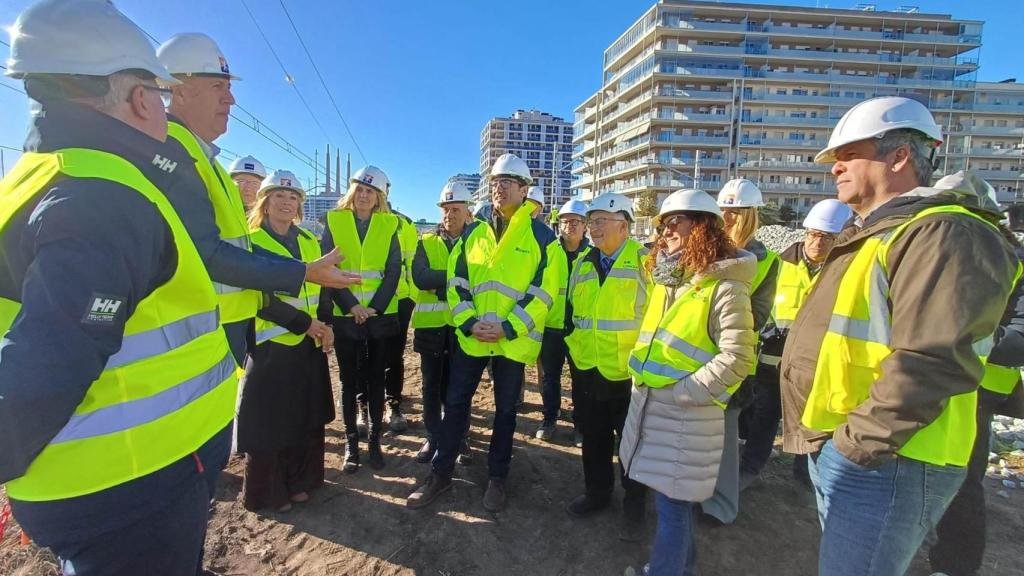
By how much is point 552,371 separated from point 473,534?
6.63 ft

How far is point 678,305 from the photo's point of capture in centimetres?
234

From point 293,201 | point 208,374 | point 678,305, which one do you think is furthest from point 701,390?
point 293,201

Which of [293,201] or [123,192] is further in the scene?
[293,201]

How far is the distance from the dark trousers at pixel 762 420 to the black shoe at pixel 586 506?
1260 millimetres

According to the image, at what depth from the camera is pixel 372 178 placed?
4176 millimetres

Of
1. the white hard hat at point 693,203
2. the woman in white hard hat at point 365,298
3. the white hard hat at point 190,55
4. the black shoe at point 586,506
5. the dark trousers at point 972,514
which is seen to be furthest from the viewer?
the woman in white hard hat at point 365,298

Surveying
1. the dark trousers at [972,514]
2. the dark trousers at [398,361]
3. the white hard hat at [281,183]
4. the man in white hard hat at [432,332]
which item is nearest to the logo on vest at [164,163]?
the white hard hat at [281,183]

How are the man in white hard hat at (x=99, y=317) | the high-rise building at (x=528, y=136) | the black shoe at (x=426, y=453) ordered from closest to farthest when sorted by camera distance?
the man in white hard hat at (x=99, y=317) → the black shoe at (x=426, y=453) → the high-rise building at (x=528, y=136)

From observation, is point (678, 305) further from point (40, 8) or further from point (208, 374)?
point (40, 8)

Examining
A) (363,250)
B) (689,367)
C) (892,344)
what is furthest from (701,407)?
(363,250)

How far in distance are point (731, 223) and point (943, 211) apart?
2091mm

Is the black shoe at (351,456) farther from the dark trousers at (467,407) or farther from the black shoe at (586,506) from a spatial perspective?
the black shoe at (586,506)

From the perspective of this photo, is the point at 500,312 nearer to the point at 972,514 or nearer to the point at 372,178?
the point at 372,178

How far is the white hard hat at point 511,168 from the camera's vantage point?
135 inches
